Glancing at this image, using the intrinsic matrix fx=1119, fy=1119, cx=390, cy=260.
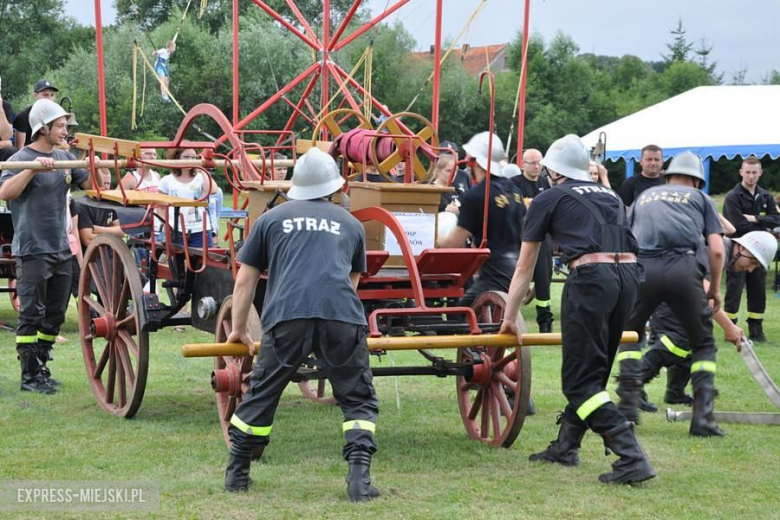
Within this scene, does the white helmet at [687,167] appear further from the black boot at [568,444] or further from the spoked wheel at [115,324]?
the spoked wheel at [115,324]

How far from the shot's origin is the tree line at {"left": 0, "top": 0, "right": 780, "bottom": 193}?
31.7 m

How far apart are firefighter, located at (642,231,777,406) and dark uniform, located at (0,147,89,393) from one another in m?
4.13

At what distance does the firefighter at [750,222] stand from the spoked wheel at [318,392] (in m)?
4.68

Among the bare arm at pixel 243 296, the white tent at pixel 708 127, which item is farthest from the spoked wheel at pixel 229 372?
the white tent at pixel 708 127

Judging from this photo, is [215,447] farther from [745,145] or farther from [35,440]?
[745,145]

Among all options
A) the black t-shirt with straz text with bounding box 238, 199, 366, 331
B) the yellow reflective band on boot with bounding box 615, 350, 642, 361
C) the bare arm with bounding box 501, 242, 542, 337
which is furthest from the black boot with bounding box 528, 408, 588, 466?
the black t-shirt with straz text with bounding box 238, 199, 366, 331

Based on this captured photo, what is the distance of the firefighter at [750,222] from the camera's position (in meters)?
11.1

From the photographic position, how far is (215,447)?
251 inches

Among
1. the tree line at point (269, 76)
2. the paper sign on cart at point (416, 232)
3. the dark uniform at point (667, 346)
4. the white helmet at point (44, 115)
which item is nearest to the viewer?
the paper sign on cart at point (416, 232)

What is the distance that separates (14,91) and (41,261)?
42482 mm

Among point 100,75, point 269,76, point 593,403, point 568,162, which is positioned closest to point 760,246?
point 568,162

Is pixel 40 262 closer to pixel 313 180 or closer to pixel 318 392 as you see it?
pixel 318 392

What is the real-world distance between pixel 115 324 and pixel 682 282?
361 centimetres

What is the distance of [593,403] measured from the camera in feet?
18.5
